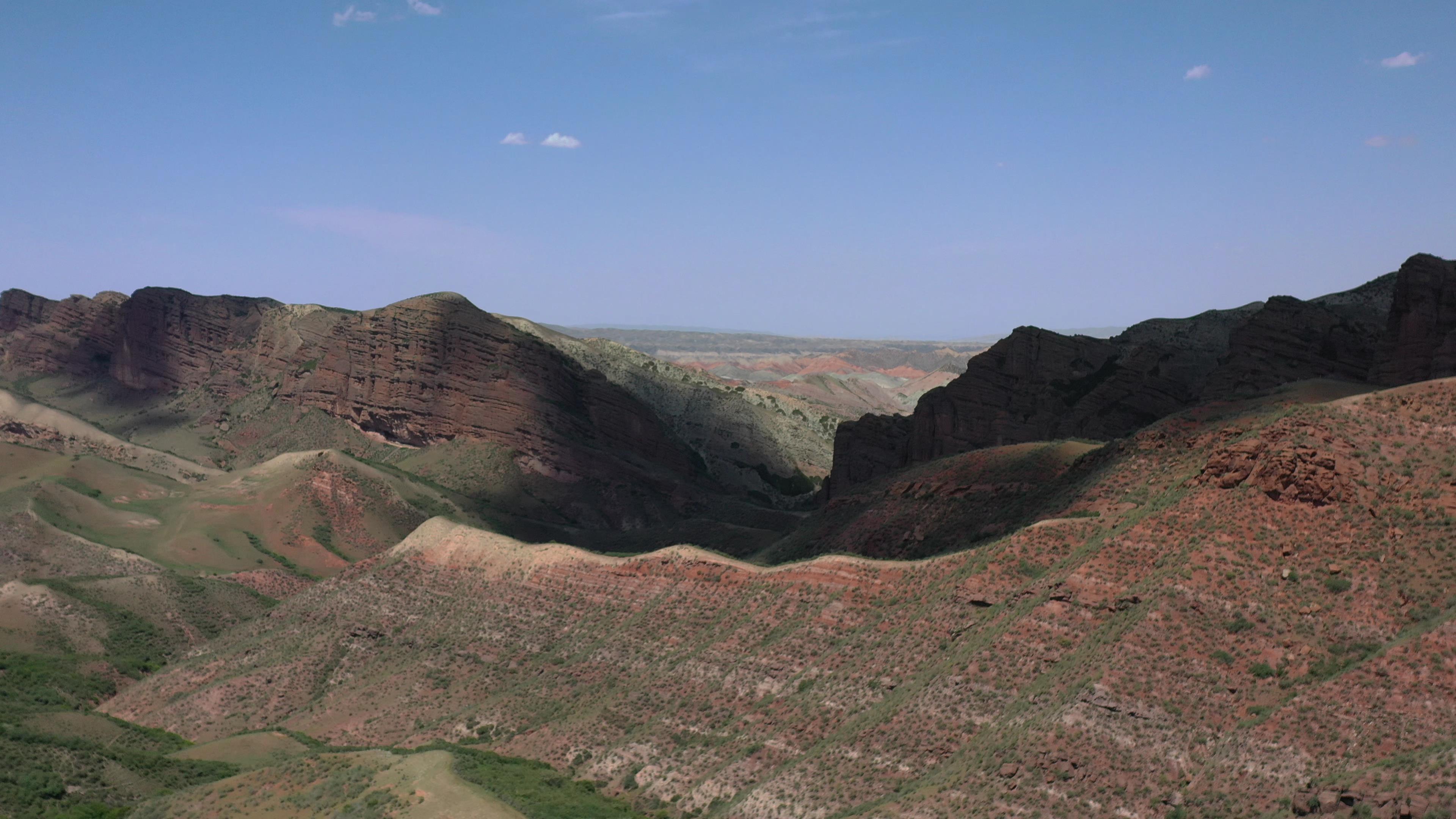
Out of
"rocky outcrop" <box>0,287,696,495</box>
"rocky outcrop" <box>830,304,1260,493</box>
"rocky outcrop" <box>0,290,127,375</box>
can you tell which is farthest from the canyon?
"rocky outcrop" <box>0,290,127,375</box>

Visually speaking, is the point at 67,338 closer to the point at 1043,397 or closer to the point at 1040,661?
the point at 1043,397

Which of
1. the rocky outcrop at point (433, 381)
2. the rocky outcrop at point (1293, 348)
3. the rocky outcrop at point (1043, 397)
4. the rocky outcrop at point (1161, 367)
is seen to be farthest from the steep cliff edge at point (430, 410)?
the rocky outcrop at point (1293, 348)

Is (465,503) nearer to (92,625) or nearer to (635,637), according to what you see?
(92,625)

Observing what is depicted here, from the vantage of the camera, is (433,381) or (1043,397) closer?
(1043,397)

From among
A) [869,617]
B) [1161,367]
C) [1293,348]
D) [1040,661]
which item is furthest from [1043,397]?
[1040,661]

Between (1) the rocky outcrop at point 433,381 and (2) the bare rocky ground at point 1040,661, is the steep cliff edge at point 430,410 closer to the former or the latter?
Result: (1) the rocky outcrop at point 433,381

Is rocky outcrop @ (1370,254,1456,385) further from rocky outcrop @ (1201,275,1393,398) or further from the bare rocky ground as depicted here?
the bare rocky ground

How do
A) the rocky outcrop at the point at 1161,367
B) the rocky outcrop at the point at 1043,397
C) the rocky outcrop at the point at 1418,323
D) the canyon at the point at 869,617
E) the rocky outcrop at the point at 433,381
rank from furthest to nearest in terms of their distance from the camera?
the rocky outcrop at the point at 433,381
the rocky outcrop at the point at 1043,397
the rocky outcrop at the point at 1161,367
the rocky outcrop at the point at 1418,323
the canyon at the point at 869,617

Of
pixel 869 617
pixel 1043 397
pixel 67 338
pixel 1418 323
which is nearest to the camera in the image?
pixel 869 617
